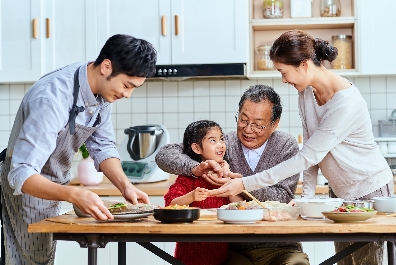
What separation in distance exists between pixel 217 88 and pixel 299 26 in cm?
68

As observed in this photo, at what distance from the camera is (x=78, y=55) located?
14.3 feet

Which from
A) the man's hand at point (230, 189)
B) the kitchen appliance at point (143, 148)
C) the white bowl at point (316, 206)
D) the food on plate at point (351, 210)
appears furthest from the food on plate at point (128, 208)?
the kitchen appliance at point (143, 148)

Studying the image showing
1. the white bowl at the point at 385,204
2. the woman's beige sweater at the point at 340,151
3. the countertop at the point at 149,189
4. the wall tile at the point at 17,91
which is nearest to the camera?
the white bowl at the point at 385,204

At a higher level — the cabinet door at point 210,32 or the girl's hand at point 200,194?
the cabinet door at point 210,32

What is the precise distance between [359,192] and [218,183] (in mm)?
565

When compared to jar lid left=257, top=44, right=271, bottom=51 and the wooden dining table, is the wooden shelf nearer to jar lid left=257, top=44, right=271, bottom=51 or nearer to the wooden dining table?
jar lid left=257, top=44, right=271, bottom=51

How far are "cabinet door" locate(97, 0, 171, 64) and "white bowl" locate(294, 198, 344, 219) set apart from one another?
2.10 m

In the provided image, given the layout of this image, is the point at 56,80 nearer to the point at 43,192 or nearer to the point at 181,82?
the point at 43,192

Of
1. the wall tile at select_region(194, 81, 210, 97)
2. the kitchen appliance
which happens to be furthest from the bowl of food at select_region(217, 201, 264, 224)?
the wall tile at select_region(194, 81, 210, 97)

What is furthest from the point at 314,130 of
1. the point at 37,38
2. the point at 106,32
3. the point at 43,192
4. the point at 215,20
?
the point at 37,38

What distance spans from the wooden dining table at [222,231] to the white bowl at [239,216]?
0.09 feet

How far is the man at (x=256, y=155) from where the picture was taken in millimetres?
2771

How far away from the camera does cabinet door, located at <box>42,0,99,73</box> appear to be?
437 centimetres

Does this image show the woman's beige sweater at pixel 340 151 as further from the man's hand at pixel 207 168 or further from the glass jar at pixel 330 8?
the glass jar at pixel 330 8
